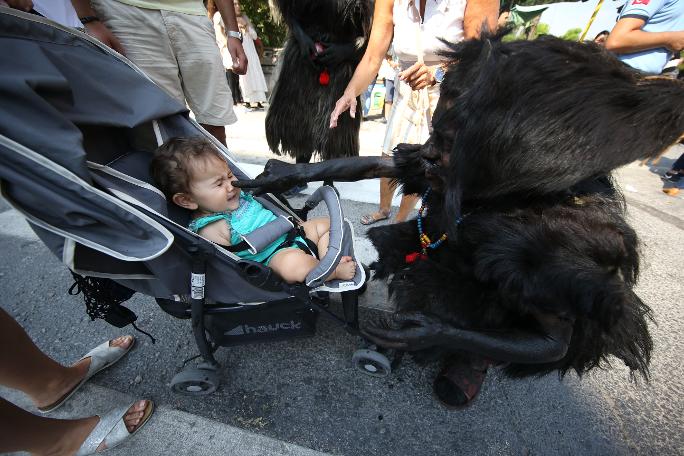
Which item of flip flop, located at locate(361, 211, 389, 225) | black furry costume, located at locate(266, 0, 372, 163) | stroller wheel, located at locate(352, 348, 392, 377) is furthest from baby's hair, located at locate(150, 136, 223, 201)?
flip flop, located at locate(361, 211, 389, 225)

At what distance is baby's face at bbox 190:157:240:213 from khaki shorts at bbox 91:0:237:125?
2.45ft

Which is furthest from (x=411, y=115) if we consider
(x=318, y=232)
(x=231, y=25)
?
(x=231, y=25)

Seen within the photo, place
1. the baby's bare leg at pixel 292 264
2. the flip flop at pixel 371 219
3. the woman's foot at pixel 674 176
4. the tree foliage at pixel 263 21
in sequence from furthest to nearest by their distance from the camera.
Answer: the tree foliage at pixel 263 21
the woman's foot at pixel 674 176
the flip flop at pixel 371 219
the baby's bare leg at pixel 292 264

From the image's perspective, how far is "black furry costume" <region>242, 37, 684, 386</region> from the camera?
66 centimetres

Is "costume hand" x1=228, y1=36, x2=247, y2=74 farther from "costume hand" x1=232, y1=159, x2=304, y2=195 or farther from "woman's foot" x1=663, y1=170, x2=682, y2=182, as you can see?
"woman's foot" x1=663, y1=170, x2=682, y2=182

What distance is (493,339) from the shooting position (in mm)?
885

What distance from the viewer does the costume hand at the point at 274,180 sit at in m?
1.17

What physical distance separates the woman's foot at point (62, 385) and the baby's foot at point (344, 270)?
124cm

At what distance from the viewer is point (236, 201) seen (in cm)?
140

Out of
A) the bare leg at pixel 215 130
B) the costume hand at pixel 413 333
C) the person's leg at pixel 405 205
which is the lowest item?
the person's leg at pixel 405 205

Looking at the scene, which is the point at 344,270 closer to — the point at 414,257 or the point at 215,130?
the point at 414,257

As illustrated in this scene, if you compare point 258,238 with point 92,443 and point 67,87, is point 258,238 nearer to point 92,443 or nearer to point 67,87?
point 67,87

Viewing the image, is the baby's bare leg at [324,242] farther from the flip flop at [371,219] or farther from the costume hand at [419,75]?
the flip flop at [371,219]

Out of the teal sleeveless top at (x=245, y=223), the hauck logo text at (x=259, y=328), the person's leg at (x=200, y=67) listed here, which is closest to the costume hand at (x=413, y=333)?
the hauck logo text at (x=259, y=328)
